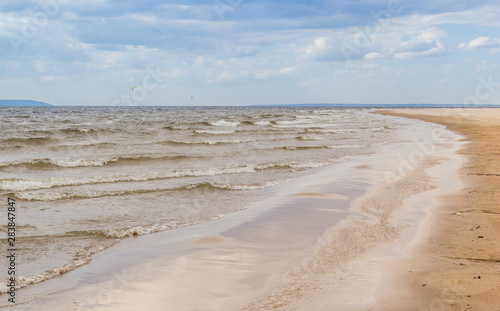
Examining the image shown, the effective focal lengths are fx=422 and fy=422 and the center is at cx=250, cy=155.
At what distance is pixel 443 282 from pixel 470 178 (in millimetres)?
9172

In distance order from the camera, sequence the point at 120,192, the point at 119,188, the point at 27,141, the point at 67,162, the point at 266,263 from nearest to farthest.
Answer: the point at 266,263
the point at 120,192
the point at 119,188
the point at 67,162
the point at 27,141

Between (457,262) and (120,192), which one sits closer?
(457,262)

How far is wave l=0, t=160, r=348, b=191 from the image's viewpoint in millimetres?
12858

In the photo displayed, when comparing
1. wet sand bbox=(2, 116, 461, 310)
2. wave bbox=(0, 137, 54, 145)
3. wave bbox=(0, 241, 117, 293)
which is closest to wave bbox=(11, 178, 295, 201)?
wet sand bbox=(2, 116, 461, 310)

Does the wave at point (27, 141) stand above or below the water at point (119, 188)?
above

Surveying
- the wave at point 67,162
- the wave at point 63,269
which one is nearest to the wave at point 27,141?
the wave at point 67,162

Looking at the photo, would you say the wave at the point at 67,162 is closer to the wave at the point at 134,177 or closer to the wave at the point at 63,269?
the wave at the point at 134,177

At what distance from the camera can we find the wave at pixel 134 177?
506 inches

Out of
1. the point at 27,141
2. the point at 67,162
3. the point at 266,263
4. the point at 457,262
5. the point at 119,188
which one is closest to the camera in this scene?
the point at 457,262

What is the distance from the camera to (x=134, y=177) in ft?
47.9

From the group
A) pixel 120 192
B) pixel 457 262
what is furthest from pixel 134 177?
pixel 457 262

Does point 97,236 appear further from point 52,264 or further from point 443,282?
point 443,282

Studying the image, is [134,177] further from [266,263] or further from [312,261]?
[312,261]

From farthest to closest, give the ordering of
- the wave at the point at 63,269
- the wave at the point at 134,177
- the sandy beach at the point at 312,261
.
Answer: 1. the wave at the point at 134,177
2. the wave at the point at 63,269
3. the sandy beach at the point at 312,261
